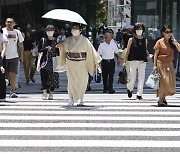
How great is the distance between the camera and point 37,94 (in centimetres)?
1475

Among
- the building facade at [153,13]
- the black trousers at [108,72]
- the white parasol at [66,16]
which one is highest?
the building facade at [153,13]

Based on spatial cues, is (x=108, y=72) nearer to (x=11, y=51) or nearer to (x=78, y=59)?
(x=11, y=51)

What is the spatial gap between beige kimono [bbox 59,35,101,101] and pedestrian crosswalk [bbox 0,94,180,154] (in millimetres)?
434

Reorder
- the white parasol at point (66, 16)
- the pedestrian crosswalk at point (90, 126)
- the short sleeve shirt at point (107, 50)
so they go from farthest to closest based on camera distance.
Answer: the short sleeve shirt at point (107, 50) < the white parasol at point (66, 16) < the pedestrian crosswalk at point (90, 126)

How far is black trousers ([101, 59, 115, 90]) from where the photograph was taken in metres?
15.3

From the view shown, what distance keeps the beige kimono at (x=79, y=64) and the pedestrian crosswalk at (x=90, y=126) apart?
0.43 metres

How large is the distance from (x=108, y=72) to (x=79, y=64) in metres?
4.00

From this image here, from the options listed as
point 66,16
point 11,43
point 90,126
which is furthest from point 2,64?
point 90,126

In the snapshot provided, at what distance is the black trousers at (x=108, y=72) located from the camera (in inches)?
601

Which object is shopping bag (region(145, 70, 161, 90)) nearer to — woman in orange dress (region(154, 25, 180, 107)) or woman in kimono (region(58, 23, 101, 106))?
woman in orange dress (region(154, 25, 180, 107))

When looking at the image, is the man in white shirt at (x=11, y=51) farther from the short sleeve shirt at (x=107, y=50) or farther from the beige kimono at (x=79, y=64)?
the short sleeve shirt at (x=107, y=50)

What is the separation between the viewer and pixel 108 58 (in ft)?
49.9

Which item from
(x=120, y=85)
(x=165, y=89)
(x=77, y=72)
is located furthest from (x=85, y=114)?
(x=120, y=85)

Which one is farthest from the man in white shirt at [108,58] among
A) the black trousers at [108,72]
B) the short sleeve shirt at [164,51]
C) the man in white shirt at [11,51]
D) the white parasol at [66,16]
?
the white parasol at [66,16]
